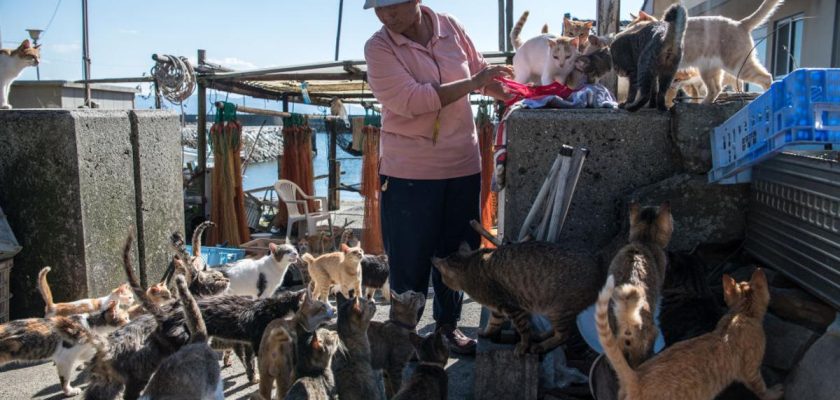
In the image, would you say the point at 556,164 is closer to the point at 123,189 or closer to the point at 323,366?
the point at 323,366

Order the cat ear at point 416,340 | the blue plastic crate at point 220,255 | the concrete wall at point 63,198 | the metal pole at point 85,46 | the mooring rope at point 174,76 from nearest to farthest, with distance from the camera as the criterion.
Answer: the cat ear at point 416,340 < the concrete wall at point 63,198 < the blue plastic crate at point 220,255 < the mooring rope at point 174,76 < the metal pole at point 85,46

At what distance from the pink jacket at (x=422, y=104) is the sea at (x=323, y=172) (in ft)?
28.1

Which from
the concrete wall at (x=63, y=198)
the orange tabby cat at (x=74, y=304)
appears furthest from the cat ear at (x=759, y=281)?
the concrete wall at (x=63, y=198)

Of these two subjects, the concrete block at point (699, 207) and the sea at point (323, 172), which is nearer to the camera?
the concrete block at point (699, 207)

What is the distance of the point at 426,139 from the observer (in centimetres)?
336

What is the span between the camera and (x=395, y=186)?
342 centimetres

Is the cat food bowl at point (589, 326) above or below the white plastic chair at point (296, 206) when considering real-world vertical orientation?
above

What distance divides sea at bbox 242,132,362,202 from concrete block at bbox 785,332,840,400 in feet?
32.8

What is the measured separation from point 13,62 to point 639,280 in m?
6.86

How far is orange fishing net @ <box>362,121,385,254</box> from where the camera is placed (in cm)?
938

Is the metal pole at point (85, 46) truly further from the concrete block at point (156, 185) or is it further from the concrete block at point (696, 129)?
the concrete block at point (696, 129)

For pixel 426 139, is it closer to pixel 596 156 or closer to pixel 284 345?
pixel 596 156

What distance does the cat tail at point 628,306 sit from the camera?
211cm

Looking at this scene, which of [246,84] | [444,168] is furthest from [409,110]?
[246,84]
